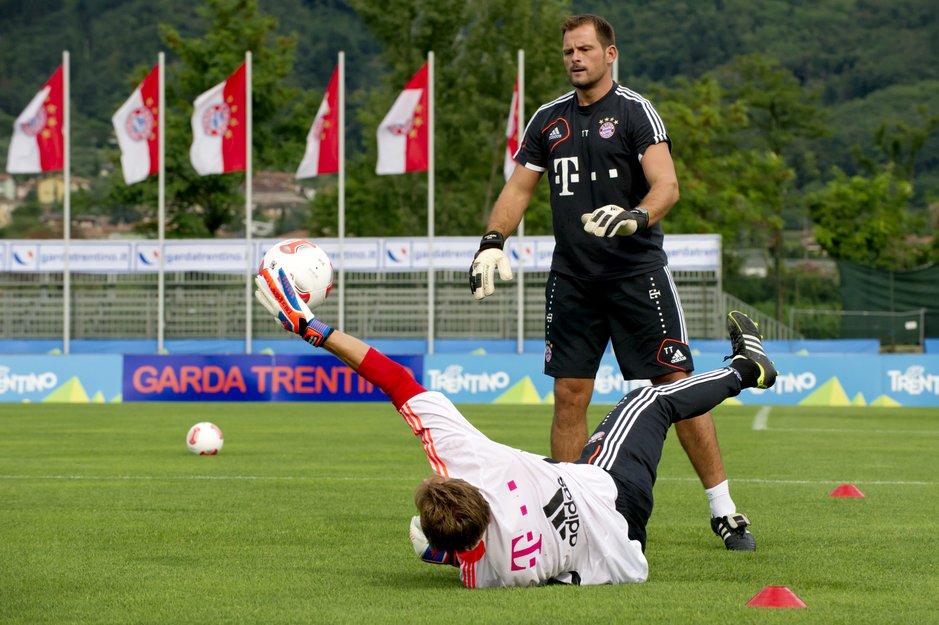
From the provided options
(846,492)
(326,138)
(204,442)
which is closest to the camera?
(846,492)

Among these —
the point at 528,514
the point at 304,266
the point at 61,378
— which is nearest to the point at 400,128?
the point at 61,378

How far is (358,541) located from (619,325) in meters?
1.70

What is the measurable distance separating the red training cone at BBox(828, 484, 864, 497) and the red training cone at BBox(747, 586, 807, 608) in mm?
4471

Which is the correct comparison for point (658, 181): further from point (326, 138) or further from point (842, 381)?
point (326, 138)

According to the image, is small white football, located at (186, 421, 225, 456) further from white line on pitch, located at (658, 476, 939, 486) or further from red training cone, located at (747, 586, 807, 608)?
red training cone, located at (747, 586, 807, 608)

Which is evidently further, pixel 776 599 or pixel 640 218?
pixel 640 218

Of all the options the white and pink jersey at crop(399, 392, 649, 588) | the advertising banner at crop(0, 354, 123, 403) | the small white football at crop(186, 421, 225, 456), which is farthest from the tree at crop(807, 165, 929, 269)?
the white and pink jersey at crop(399, 392, 649, 588)

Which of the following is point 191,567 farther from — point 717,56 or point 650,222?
point 717,56

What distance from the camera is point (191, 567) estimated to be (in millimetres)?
6625

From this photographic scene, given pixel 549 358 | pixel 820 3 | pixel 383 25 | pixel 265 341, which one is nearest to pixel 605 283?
pixel 549 358

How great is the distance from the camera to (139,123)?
32.8 meters

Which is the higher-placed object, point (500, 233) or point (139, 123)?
point (139, 123)

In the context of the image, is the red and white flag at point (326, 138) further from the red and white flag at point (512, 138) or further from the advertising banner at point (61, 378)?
the advertising banner at point (61, 378)

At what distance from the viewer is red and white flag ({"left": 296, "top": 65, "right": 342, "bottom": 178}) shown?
3266 cm
